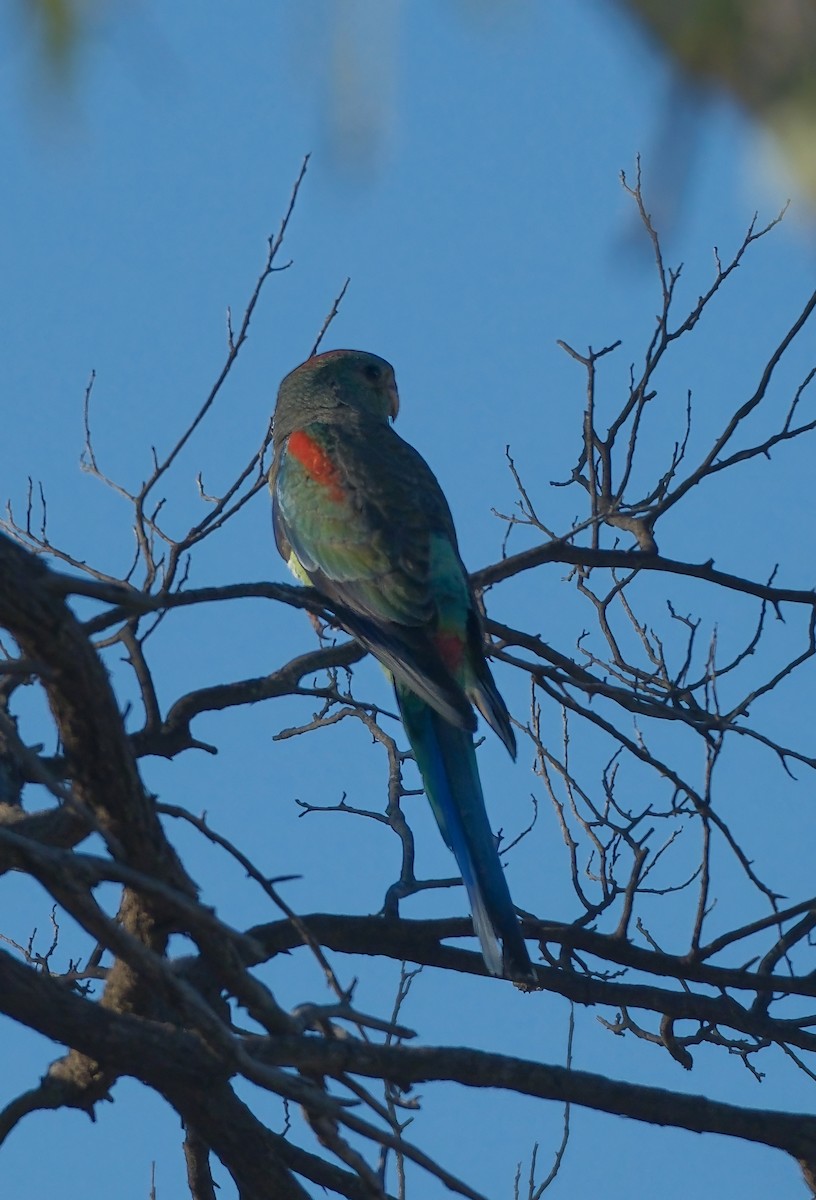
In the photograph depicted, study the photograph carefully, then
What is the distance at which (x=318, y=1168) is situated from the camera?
3.53m

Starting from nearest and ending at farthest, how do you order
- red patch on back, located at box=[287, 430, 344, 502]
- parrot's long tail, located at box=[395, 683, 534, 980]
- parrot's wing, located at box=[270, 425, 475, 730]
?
parrot's long tail, located at box=[395, 683, 534, 980]
parrot's wing, located at box=[270, 425, 475, 730]
red patch on back, located at box=[287, 430, 344, 502]

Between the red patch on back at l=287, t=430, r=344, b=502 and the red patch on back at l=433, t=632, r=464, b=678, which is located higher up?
the red patch on back at l=287, t=430, r=344, b=502

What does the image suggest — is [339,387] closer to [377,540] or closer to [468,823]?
[377,540]

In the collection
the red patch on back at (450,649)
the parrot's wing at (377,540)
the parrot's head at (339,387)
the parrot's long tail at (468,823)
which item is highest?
the parrot's head at (339,387)

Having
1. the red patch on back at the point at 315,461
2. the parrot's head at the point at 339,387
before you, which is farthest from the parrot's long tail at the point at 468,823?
the parrot's head at the point at 339,387

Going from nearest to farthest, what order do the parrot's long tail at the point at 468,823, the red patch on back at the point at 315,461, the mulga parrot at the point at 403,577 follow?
the parrot's long tail at the point at 468,823 → the mulga parrot at the point at 403,577 → the red patch on back at the point at 315,461

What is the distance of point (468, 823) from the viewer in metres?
4.29

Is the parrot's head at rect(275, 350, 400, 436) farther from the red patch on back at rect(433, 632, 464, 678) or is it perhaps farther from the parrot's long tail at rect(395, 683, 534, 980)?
the parrot's long tail at rect(395, 683, 534, 980)

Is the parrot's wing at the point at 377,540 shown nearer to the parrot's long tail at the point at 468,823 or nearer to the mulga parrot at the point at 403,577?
the mulga parrot at the point at 403,577

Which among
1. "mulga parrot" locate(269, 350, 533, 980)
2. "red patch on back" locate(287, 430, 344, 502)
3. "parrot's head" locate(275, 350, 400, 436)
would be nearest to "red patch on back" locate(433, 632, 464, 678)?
"mulga parrot" locate(269, 350, 533, 980)

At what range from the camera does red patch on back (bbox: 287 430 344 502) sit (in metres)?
5.70

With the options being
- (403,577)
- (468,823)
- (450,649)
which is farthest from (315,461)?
(468,823)

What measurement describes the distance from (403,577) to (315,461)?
3.19ft

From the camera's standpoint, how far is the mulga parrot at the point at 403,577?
4.26 m
